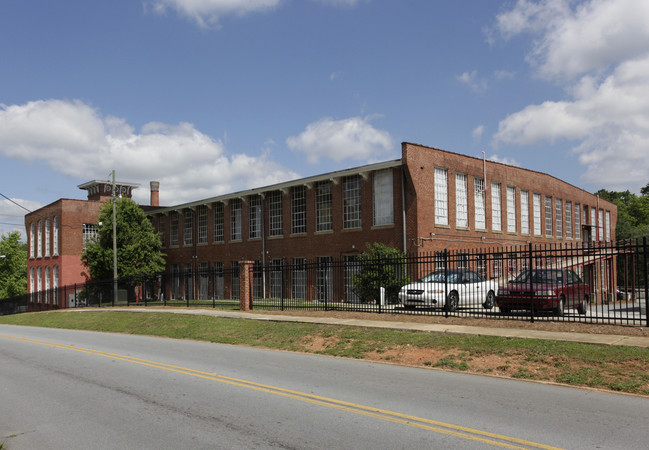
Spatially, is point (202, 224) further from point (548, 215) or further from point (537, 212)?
point (548, 215)

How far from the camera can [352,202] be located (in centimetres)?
3005

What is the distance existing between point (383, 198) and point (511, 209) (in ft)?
35.3

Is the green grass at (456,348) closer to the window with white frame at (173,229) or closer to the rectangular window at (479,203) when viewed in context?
the rectangular window at (479,203)

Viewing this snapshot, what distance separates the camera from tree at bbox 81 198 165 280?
4119cm

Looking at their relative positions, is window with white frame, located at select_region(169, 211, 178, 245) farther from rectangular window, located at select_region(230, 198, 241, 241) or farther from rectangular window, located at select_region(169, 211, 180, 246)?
rectangular window, located at select_region(230, 198, 241, 241)

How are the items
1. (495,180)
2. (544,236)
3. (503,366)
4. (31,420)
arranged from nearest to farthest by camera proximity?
(31,420)
(503,366)
(495,180)
(544,236)

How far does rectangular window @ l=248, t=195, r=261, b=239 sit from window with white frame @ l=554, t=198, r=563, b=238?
21.5m

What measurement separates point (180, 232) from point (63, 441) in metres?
39.0

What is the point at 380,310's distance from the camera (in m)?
18.7

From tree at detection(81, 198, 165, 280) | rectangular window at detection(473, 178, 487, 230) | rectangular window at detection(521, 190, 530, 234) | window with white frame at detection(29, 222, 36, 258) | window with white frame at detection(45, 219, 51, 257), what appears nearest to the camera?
rectangular window at detection(473, 178, 487, 230)

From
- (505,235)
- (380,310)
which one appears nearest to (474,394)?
(380,310)

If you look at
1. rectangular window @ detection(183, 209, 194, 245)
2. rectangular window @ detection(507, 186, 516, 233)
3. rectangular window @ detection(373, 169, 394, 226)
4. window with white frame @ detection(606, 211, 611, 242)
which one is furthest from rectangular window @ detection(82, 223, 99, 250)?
window with white frame @ detection(606, 211, 611, 242)

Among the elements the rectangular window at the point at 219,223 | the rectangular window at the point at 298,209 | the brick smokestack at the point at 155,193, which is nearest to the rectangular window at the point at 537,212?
A: the rectangular window at the point at 298,209

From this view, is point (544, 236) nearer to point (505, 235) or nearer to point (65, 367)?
point (505, 235)
